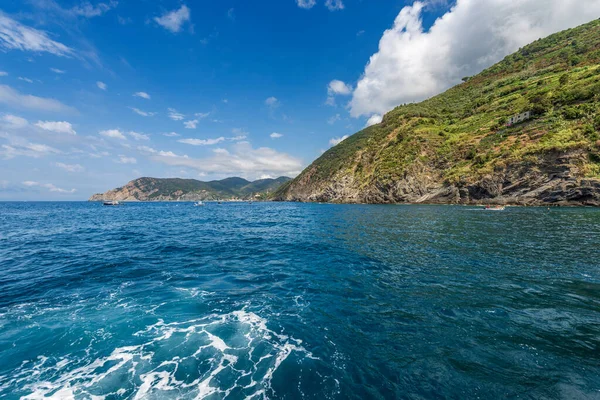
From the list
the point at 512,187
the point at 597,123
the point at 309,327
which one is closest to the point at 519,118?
the point at 597,123

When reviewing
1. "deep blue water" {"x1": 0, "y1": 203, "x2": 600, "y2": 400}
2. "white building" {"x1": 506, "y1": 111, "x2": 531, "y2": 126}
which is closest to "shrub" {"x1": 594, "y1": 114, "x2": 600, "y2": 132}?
"white building" {"x1": 506, "y1": 111, "x2": 531, "y2": 126}

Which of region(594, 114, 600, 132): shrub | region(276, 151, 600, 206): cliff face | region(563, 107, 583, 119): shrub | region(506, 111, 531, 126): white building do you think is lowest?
region(276, 151, 600, 206): cliff face

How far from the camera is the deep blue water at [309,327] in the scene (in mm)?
6367

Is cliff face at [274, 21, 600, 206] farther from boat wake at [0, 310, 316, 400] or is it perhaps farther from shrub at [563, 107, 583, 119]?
boat wake at [0, 310, 316, 400]

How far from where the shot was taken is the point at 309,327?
9.26m

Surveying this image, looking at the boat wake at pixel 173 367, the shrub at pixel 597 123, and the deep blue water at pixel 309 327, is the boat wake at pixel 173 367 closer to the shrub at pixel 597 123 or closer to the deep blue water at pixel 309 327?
the deep blue water at pixel 309 327

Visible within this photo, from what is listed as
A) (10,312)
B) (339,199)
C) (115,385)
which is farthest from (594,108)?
(10,312)

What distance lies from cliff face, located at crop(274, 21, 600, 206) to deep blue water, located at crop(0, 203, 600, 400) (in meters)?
58.7

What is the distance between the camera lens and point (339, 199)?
433 feet

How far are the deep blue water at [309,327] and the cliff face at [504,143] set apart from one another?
58.7m

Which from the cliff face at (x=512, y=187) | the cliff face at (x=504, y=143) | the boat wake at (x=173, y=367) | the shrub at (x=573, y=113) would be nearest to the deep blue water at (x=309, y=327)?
the boat wake at (x=173, y=367)

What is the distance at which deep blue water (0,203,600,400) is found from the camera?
6367 millimetres

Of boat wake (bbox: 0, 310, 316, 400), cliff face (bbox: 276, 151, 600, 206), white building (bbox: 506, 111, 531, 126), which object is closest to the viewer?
boat wake (bbox: 0, 310, 316, 400)

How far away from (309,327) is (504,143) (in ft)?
305
